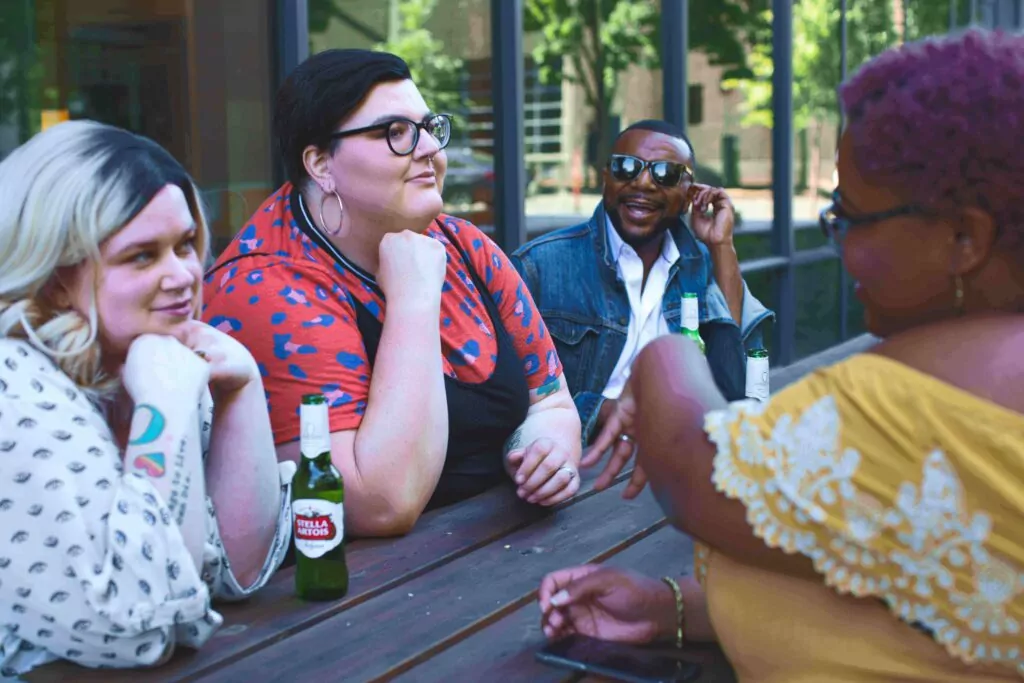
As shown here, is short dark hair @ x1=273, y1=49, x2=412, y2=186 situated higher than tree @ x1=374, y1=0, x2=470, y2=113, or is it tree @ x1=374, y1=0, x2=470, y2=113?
tree @ x1=374, y1=0, x2=470, y2=113

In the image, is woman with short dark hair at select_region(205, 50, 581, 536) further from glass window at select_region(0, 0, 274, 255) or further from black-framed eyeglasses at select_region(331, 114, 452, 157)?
glass window at select_region(0, 0, 274, 255)

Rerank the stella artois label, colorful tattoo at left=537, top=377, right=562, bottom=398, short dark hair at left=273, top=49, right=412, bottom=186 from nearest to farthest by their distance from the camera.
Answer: the stella artois label
short dark hair at left=273, top=49, right=412, bottom=186
colorful tattoo at left=537, top=377, right=562, bottom=398

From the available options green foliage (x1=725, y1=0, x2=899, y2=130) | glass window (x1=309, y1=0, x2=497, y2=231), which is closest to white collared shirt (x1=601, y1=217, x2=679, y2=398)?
glass window (x1=309, y1=0, x2=497, y2=231)

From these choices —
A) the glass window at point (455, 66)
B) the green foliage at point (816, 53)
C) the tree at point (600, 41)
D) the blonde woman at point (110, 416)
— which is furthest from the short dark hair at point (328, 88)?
the green foliage at point (816, 53)

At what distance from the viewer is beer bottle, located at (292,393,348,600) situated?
199 centimetres

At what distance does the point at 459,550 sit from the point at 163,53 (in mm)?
2086

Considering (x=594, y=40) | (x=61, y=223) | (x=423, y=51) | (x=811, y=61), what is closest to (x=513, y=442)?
(x=61, y=223)

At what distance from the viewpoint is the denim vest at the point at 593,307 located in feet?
13.5

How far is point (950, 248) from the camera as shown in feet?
4.82

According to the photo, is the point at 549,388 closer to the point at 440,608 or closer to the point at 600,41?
the point at 440,608

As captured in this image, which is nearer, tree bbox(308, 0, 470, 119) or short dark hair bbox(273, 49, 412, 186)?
short dark hair bbox(273, 49, 412, 186)

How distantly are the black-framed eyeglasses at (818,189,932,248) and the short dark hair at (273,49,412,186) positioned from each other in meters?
1.22

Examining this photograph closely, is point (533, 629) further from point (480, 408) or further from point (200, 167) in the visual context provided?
point (200, 167)

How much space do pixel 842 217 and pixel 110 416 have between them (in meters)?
1.12
